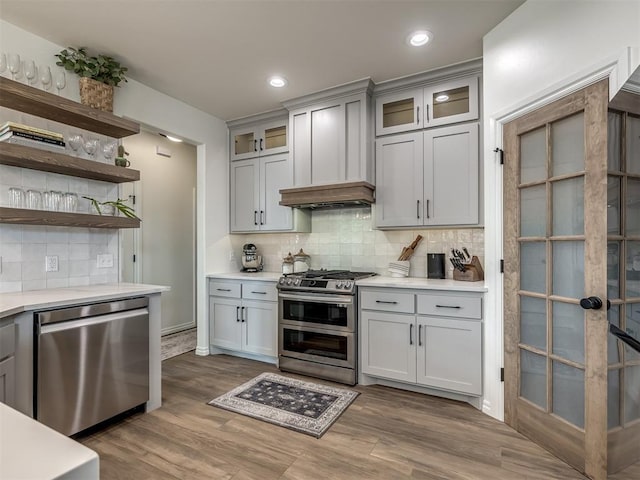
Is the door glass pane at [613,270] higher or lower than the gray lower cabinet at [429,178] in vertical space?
lower

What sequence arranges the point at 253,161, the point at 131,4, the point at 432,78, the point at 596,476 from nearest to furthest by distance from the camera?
the point at 596,476 → the point at 131,4 → the point at 432,78 → the point at 253,161

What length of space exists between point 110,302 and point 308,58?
2.34 m

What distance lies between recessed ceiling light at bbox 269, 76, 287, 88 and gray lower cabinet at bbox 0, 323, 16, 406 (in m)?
2.63

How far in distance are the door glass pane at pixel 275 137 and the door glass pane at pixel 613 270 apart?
3065mm

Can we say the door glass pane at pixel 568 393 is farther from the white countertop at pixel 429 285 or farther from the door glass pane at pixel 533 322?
the white countertop at pixel 429 285

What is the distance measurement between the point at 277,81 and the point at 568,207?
2533 millimetres

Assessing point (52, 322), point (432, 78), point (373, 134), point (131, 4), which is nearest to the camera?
point (52, 322)

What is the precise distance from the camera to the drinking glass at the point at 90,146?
2645 millimetres

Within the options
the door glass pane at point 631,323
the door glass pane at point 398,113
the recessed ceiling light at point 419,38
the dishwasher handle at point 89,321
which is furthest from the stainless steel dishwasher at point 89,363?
the door glass pane at point 631,323

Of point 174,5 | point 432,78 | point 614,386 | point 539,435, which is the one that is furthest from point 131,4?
point 539,435

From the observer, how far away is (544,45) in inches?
80.6

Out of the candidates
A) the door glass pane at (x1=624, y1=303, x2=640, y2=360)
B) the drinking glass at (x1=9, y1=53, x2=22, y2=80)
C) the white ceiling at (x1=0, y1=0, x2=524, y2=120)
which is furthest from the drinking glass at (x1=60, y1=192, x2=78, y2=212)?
the door glass pane at (x1=624, y1=303, x2=640, y2=360)

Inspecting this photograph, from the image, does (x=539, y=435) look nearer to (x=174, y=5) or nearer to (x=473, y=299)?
(x=473, y=299)

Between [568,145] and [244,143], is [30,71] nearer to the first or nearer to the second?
[244,143]
